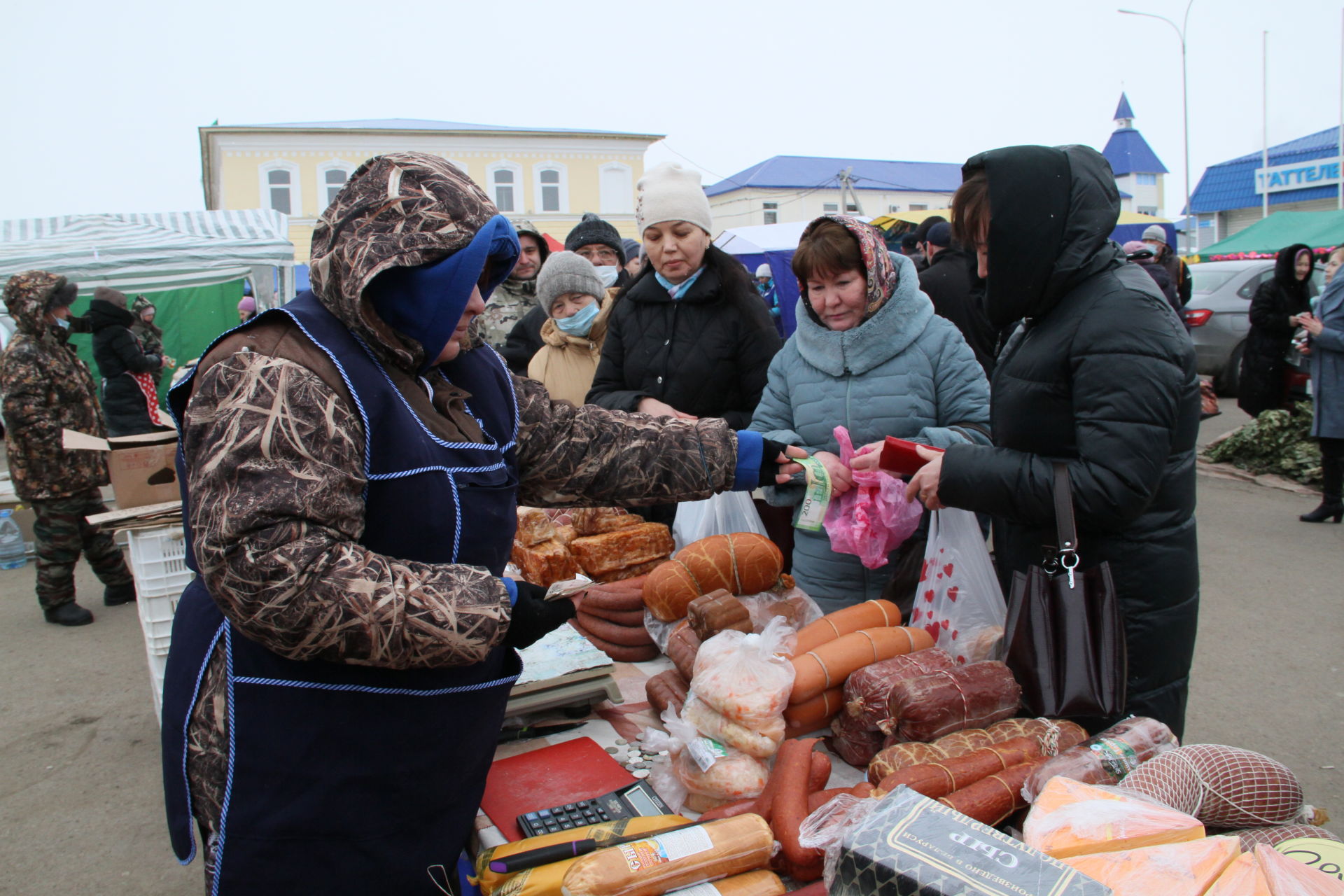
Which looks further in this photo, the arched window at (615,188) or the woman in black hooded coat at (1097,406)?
the arched window at (615,188)

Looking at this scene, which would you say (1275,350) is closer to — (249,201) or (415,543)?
(415,543)

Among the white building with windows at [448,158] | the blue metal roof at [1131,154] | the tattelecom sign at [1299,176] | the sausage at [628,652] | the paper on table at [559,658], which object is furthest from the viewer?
the blue metal roof at [1131,154]

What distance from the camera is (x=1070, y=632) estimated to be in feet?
5.89

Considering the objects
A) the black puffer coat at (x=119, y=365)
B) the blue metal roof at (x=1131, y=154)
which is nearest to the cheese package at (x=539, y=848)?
the black puffer coat at (x=119, y=365)

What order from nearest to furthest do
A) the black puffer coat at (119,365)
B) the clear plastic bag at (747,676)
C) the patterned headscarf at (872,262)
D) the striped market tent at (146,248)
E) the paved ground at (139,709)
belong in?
the clear plastic bag at (747,676) → the patterned headscarf at (872,262) → the paved ground at (139,709) → the black puffer coat at (119,365) → the striped market tent at (146,248)

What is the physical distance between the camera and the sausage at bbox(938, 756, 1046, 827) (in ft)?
5.00

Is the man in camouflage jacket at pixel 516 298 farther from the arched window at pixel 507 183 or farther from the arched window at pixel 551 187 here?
the arched window at pixel 551 187

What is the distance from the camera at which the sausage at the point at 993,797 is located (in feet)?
5.00

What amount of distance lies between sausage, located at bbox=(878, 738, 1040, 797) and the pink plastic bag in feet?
2.90

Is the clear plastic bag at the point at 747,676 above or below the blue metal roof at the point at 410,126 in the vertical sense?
below

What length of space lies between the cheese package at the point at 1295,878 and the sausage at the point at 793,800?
714mm

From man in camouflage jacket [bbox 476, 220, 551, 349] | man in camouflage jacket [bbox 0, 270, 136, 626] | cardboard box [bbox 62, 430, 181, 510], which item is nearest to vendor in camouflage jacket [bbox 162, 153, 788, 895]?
cardboard box [bbox 62, 430, 181, 510]

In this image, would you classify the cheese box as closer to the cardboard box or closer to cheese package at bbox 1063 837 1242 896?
cheese package at bbox 1063 837 1242 896

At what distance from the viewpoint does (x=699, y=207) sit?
3.61 meters
